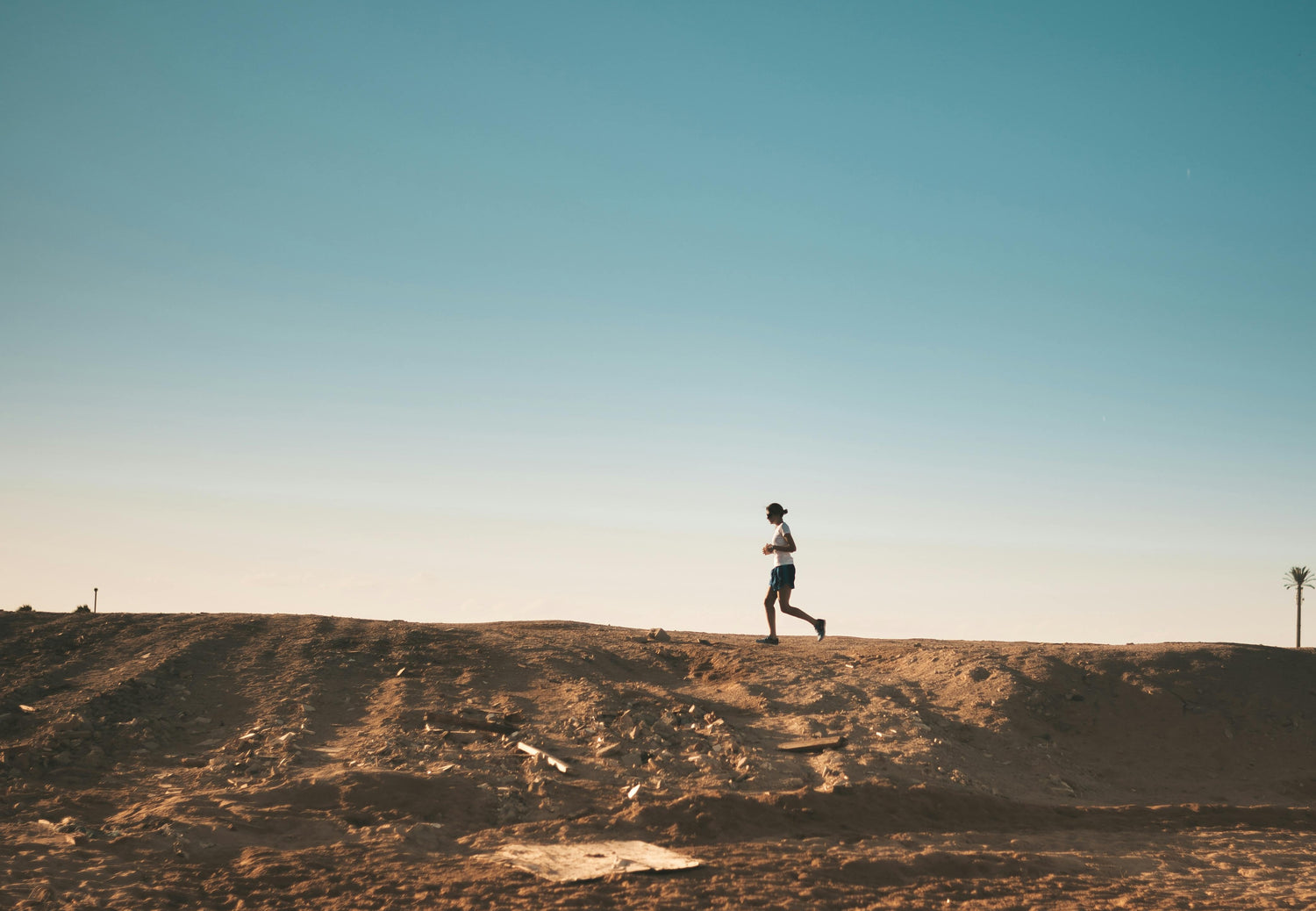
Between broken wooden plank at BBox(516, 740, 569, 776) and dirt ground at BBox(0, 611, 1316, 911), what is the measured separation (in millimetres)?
97

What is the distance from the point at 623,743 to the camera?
8867 millimetres

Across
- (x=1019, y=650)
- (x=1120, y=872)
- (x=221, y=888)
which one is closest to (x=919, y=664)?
(x=1019, y=650)

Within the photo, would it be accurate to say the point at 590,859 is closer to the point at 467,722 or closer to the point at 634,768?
the point at 634,768

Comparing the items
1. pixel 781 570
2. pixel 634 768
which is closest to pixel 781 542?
pixel 781 570

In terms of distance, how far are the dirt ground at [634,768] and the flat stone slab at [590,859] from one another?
0.12m

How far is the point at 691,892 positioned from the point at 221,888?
333 centimetres

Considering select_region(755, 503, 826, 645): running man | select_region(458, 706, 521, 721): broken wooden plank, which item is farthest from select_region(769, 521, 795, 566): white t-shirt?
select_region(458, 706, 521, 721): broken wooden plank

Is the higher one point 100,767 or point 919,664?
point 919,664

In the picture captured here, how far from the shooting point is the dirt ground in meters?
6.34

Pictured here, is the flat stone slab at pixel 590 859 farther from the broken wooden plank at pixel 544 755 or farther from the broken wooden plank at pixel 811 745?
the broken wooden plank at pixel 811 745

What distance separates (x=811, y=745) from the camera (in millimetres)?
8914

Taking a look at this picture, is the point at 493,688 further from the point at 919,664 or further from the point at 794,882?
the point at 919,664

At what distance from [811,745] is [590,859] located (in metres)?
3.19

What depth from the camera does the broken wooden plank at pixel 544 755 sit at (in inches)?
324
